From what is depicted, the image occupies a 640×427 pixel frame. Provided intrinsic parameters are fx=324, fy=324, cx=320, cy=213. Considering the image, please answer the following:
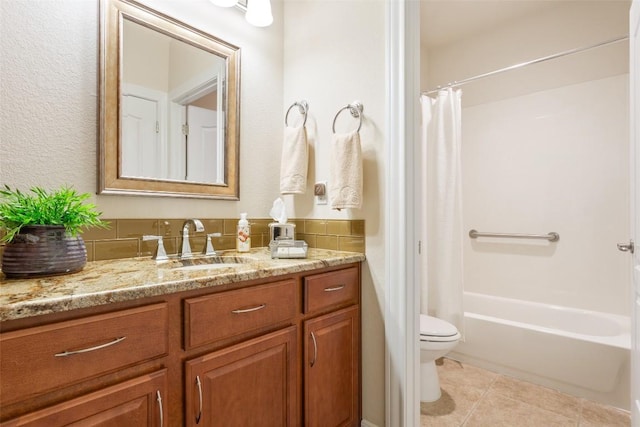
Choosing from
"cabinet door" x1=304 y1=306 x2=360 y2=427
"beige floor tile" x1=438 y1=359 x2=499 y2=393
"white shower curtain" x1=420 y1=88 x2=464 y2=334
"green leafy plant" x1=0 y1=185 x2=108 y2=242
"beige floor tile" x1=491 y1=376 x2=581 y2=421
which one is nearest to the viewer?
"green leafy plant" x1=0 y1=185 x2=108 y2=242

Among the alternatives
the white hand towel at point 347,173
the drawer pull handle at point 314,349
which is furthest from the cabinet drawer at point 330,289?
the white hand towel at point 347,173

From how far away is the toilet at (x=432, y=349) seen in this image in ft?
5.94

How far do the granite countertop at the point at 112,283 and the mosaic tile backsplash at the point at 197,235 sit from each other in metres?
0.06

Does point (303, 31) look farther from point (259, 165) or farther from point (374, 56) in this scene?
point (259, 165)

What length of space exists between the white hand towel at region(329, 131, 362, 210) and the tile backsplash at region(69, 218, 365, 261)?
14 cm

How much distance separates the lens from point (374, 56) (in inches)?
61.6

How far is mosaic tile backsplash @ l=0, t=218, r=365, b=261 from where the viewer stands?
130 centimetres

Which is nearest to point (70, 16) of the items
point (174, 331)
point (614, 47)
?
point (174, 331)

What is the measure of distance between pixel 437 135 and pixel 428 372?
167cm

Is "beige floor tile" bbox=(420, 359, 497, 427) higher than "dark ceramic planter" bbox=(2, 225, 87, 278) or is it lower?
lower

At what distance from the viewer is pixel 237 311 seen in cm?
106

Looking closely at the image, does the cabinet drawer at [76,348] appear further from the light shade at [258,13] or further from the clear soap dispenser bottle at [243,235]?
the light shade at [258,13]

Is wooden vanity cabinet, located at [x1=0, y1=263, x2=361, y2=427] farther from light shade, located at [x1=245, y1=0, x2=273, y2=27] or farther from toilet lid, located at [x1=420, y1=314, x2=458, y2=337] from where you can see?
light shade, located at [x1=245, y1=0, x2=273, y2=27]

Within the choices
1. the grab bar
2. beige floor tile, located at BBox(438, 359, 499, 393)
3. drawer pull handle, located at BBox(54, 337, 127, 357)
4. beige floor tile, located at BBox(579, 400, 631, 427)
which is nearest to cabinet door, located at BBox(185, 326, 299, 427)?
drawer pull handle, located at BBox(54, 337, 127, 357)
